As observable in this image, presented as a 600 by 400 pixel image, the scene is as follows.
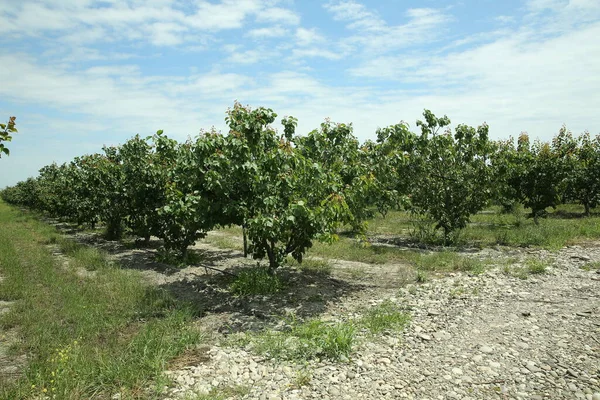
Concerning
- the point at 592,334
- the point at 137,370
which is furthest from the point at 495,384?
the point at 137,370

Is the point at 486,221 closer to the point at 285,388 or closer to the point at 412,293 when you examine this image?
the point at 412,293

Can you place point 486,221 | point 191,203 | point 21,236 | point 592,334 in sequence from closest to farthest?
point 592,334
point 191,203
point 21,236
point 486,221

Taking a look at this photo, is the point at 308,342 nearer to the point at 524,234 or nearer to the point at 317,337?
the point at 317,337

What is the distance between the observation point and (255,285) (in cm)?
875

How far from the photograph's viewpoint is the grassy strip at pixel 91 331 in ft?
15.5

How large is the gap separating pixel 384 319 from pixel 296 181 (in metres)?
3.03

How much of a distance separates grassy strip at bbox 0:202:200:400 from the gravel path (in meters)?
0.55

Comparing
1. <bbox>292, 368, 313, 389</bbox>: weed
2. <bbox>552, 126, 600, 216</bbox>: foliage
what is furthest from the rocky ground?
<bbox>552, 126, 600, 216</bbox>: foliage

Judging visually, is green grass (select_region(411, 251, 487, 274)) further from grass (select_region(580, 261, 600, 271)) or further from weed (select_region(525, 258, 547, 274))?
grass (select_region(580, 261, 600, 271))

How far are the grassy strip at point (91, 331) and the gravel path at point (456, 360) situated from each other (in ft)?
1.79

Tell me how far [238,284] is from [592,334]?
20.7 feet

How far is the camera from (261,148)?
8078mm

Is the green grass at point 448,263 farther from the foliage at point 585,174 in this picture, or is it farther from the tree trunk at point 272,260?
the foliage at point 585,174

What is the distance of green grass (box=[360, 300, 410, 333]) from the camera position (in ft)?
21.5
